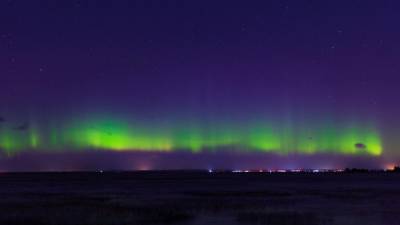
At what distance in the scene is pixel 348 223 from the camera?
130 feet

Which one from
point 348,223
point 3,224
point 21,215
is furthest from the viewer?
point 21,215

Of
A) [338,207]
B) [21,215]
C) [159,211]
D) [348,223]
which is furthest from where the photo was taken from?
[338,207]

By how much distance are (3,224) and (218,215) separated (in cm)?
1524

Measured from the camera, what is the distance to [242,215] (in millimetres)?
44688

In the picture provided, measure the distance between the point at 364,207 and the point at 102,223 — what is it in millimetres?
26225

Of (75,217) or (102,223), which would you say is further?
(75,217)

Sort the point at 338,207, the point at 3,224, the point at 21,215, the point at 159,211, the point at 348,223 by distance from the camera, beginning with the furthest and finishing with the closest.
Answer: the point at 338,207, the point at 159,211, the point at 21,215, the point at 348,223, the point at 3,224

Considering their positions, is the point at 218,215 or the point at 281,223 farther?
the point at 218,215

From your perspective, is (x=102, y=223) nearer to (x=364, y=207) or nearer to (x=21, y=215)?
(x=21, y=215)

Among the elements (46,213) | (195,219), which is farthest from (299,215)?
(46,213)

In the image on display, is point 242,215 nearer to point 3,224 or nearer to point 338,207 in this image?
point 338,207

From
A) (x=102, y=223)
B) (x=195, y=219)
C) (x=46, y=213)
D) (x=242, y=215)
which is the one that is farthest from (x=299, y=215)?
(x=46, y=213)

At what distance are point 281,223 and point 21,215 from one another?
18.7 m

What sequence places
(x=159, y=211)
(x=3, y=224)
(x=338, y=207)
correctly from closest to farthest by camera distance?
(x=3, y=224)
(x=159, y=211)
(x=338, y=207)
